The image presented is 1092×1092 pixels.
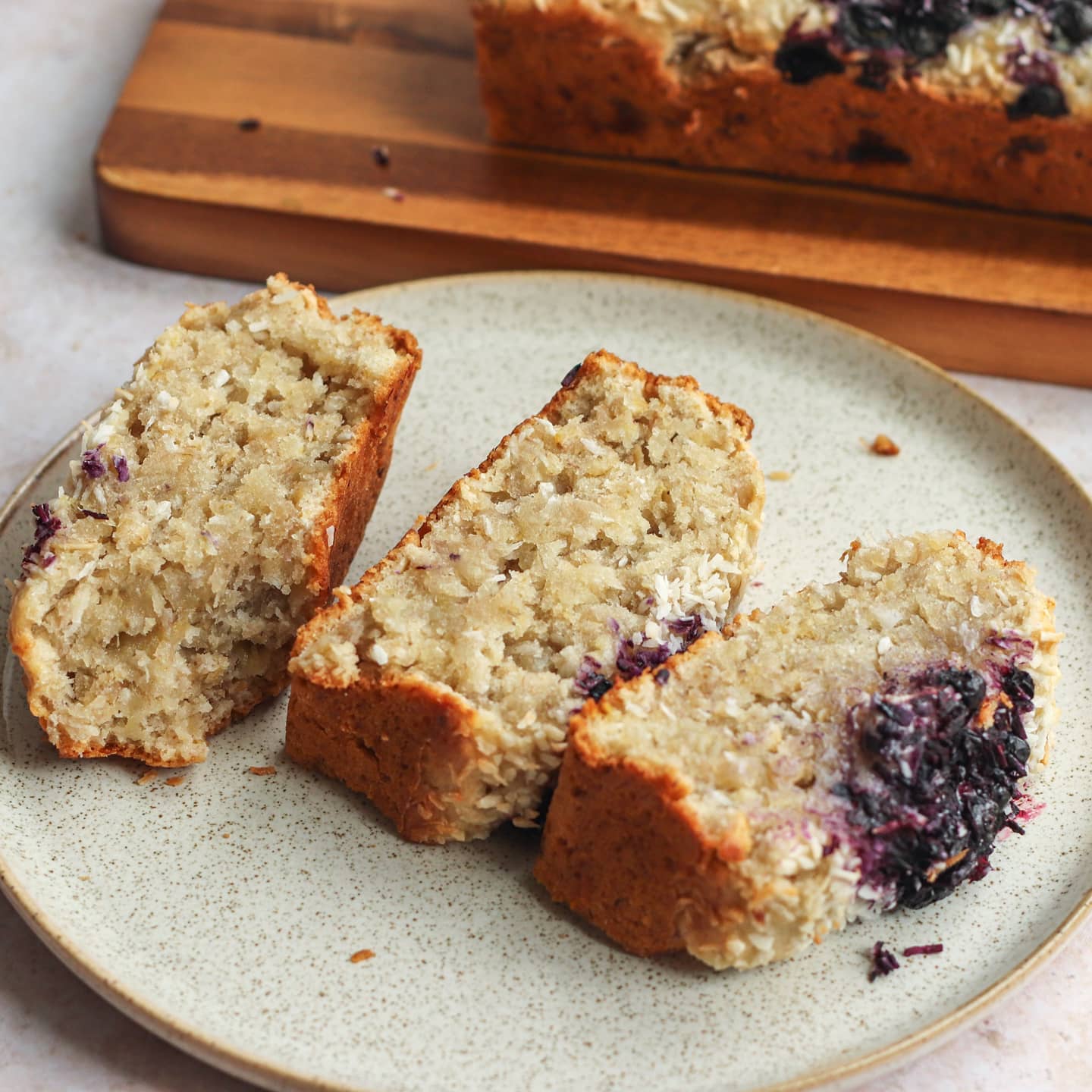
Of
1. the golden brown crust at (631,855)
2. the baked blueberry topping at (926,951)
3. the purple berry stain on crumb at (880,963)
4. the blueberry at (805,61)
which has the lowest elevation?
the purple berry stain on crumb at (880,963)

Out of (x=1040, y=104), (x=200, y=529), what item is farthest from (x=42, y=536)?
(x=1040, y=104)

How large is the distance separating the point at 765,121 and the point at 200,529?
2385 millimetres

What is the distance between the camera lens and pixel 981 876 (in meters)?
2.94

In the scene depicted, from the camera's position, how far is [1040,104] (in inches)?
170

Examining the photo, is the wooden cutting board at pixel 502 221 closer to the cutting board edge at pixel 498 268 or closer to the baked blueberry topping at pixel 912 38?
the cutting board edge at pixel 498 268

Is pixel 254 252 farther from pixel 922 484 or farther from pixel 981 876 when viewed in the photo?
pixel 981 876

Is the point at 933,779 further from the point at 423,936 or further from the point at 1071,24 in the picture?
the point at 1071,24

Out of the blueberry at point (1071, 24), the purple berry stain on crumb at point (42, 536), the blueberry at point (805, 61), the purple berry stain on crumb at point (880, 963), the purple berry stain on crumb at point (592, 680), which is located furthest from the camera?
the blueberry at point (805, 61)

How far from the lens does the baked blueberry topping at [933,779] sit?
272 centimetres

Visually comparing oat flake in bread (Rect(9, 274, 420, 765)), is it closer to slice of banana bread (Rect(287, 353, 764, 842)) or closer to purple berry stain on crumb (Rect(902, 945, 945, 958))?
slice of banana bread (Rect(287, 353, 764, 842))

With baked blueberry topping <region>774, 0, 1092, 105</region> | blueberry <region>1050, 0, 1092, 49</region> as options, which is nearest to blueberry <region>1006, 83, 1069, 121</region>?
baked blueberry topping <region>774, 0, 1092, 105</region>

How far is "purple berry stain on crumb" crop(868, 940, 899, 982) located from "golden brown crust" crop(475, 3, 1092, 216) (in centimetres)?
265

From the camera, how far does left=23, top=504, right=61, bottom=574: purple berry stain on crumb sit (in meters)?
3.04

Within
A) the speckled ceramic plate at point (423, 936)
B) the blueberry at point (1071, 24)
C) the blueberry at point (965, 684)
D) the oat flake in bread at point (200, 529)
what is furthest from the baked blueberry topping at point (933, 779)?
the blueberry at point (1071, 24)
